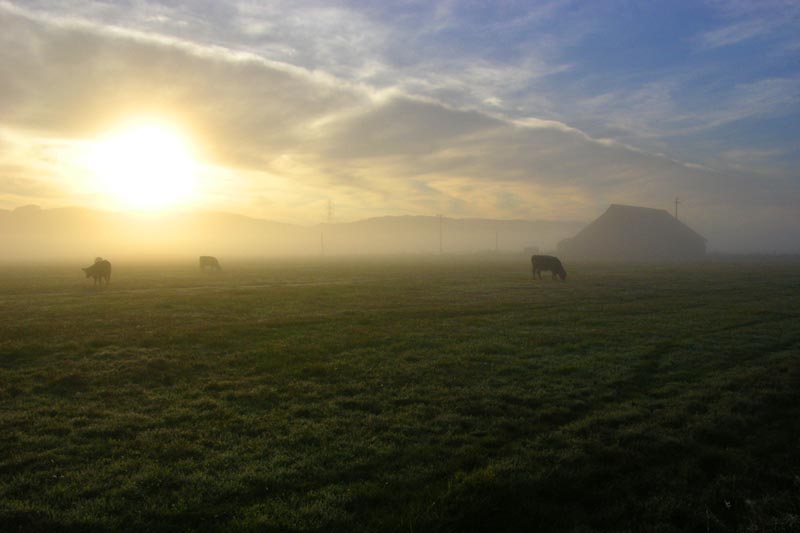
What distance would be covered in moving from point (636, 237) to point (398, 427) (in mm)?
138341

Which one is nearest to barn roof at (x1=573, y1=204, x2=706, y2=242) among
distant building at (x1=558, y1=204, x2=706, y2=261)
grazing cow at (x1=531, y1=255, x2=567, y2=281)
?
distant building at (x1=558, y1=204, x2=706, y2=261)

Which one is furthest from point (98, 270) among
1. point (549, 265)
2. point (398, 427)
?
point (549, 265)

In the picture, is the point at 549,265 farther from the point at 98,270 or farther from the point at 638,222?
the point at 638,222

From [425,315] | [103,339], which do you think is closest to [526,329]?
[425,315]

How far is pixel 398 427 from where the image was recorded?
9.27 meters

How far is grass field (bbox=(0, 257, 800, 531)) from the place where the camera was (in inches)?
258

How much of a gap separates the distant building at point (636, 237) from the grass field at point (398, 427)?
118727 mm

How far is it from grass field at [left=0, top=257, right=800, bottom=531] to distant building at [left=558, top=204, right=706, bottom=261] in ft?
390

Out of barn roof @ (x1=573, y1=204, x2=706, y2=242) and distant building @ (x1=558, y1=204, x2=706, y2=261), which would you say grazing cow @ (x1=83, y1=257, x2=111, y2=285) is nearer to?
distant building @ (x1=558, y1=204, x2=706, y2=261)

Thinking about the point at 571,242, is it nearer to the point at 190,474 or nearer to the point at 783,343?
the point at 783,343

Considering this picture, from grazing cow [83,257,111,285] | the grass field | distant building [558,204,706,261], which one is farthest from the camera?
distant building [558,204,706,261]

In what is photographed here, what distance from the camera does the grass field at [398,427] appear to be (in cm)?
656

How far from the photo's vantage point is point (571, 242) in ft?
487

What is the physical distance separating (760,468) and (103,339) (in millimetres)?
19878
